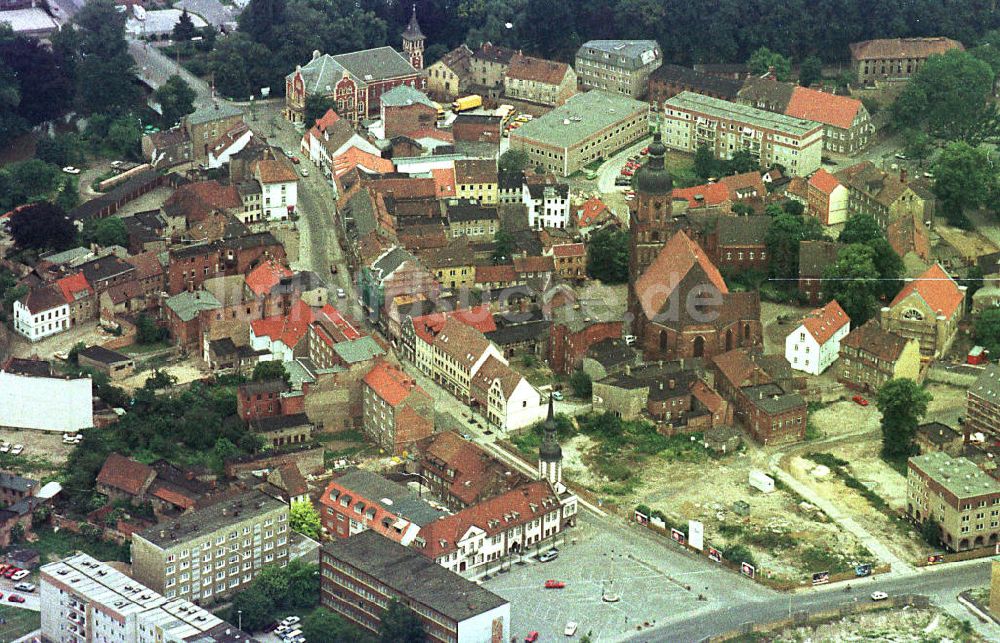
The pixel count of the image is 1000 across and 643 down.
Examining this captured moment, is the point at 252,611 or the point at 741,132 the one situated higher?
the point at 741,132

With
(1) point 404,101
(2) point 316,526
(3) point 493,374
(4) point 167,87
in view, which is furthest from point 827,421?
(4) point 167,87

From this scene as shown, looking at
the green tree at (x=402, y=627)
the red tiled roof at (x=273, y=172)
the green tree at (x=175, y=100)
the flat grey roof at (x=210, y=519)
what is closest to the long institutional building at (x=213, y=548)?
the flat grey roof at (x=210, y=519)

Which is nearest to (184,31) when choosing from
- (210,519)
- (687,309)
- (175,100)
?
(175,100)

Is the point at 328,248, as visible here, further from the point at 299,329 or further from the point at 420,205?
the point at 299,329

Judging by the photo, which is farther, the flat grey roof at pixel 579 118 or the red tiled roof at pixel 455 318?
the flat grey roof at pixel 579 118

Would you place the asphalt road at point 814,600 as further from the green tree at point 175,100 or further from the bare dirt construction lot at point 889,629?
the green tree at point 175,100

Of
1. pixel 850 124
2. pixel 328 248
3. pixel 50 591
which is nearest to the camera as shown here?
pixel 50 591

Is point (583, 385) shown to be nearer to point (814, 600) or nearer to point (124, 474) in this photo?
point (814, 600)
